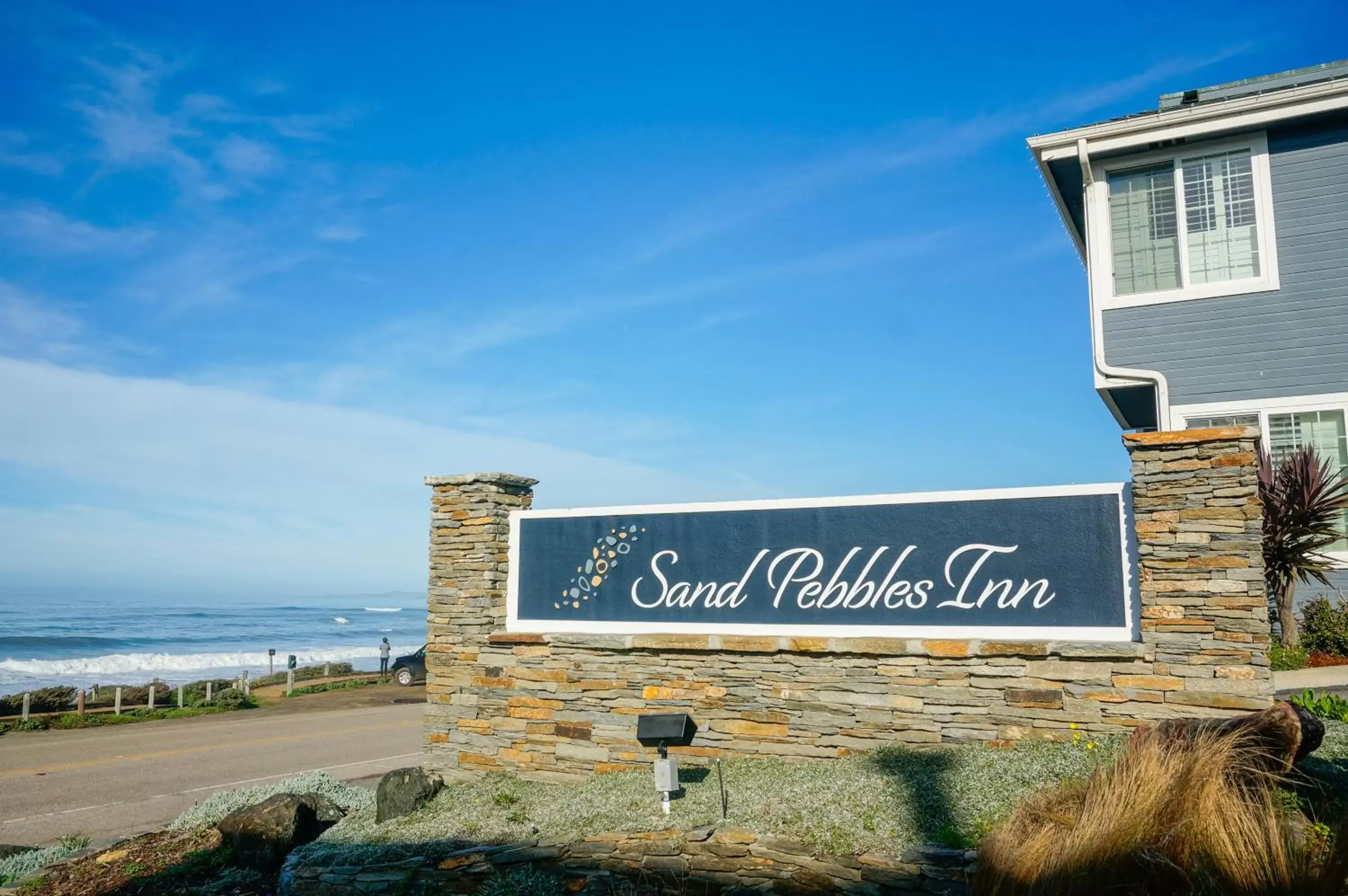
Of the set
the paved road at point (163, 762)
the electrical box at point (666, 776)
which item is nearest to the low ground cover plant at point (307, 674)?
the paved road at point (163, 762)

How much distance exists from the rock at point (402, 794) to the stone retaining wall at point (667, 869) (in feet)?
4.84

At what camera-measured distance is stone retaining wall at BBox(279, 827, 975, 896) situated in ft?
19.7

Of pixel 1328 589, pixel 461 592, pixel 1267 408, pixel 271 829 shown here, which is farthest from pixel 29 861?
pixel 1267 408

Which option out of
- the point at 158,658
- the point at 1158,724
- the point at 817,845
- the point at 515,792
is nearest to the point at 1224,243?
the point at 1158,724

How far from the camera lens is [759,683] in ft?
29.4

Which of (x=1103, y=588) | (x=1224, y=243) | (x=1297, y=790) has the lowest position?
(x=1297, y=790)

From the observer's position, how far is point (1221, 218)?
12.7 meters

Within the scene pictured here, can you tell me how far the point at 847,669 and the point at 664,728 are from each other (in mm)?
1785

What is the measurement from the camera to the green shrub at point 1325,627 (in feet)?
34.9

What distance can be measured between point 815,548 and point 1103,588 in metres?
2.52

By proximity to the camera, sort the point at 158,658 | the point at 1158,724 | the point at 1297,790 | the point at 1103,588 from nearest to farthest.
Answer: the point at 1297,790 < the point at 1158,724 < the point at 1103,588 < the point at 158,658

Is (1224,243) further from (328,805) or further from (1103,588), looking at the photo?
(328,805)

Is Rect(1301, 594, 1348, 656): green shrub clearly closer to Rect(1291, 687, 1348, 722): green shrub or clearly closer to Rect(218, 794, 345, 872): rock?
Rect(1291, 687, 1348, 722): green shrub

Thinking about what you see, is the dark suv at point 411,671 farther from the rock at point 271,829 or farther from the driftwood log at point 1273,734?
the driftwood log at point 1273,734
